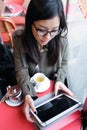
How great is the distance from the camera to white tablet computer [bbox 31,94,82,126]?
81cm

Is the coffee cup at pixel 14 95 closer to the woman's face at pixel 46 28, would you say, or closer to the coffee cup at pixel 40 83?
the coffee cup at pixel 40 83

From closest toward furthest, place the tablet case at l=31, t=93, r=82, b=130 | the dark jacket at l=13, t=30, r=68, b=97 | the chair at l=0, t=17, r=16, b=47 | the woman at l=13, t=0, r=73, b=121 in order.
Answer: the tablet case at l=31, t=93, r=82, b=130
the woman at l=13, t=0, r=73, b=121
the dark jacket at l=13, t=30, r=68, b=97
the chair at l=0, t=17, r=16, b=47

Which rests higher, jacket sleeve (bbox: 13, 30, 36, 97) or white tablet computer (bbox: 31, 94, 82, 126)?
jacket sleeve (bbox: 13, 30, 36, 97)

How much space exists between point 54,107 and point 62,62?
1.27ft

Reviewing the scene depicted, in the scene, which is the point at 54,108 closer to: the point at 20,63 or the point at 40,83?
the point at 40,83

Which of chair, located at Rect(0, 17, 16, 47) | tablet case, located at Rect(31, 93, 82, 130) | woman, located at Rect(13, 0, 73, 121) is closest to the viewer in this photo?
tablet case, located at Rect(31, 93, 82, 130)

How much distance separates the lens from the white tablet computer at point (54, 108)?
81 cm

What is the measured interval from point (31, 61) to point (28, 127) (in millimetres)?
388

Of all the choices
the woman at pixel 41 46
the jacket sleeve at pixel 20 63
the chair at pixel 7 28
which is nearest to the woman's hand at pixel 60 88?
the woman at pixel 41 46

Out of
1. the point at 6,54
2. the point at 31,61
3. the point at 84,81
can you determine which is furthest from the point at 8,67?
the point at 84,81

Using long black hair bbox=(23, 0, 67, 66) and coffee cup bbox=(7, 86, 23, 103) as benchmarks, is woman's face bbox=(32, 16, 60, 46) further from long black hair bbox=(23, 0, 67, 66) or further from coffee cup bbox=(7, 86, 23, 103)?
coffee cup bbox=(7, 86, 23, 103)

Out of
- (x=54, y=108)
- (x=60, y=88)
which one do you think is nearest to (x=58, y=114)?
(x=54, y=108)

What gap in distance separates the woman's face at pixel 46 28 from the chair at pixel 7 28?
86 cm

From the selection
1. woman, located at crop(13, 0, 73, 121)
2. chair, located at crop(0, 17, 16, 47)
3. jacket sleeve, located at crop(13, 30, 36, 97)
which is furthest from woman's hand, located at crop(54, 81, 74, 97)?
chair, located at crop(0, 17, 16, 47)
